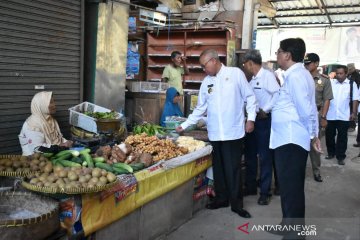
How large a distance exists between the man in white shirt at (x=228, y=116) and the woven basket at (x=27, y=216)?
2377 mm

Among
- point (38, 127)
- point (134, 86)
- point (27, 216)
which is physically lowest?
point (27, 216)

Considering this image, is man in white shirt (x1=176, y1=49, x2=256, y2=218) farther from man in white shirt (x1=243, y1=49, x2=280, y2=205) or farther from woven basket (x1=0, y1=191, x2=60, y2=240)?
woven basket (x1=0, y1=191, x2=60, y2=240)

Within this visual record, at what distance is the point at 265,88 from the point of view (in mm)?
5195

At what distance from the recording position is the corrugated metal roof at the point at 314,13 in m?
13.3

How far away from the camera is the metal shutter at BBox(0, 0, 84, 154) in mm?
4457

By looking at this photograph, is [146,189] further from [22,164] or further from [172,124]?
[172,124]

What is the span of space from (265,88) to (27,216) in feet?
12.0

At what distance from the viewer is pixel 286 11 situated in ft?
47.2

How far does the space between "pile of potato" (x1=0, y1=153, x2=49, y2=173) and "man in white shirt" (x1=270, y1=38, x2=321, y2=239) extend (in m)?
2.34

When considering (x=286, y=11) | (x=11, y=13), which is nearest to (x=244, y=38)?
(x=286, y=11)

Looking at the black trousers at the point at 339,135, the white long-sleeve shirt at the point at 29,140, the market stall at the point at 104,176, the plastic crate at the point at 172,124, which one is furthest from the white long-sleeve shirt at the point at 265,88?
the black trousers at the point at 339,135

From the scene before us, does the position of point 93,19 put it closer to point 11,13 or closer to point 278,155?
point 11,13

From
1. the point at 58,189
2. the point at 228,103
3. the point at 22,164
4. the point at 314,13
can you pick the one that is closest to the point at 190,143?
the point at 228,103

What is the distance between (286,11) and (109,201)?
1334 centimetres
